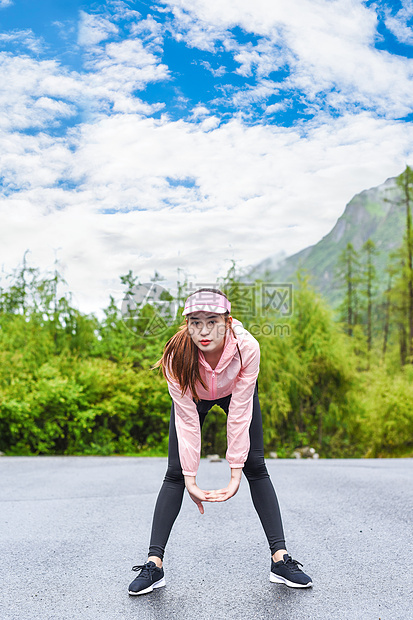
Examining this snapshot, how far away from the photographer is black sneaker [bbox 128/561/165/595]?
8.48ft

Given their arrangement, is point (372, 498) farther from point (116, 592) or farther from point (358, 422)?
point (358, 422)

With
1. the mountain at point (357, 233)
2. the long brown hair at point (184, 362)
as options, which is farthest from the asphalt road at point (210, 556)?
the mountain at point (357, 233)

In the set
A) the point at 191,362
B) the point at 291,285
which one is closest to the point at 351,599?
the point at 191,362

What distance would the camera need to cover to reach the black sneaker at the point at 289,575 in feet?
8.66

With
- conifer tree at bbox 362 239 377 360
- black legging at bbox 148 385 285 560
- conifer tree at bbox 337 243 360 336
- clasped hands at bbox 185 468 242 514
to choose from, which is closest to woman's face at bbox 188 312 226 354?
black legging at bbox 148 385 285 560

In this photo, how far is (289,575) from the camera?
2658 mm

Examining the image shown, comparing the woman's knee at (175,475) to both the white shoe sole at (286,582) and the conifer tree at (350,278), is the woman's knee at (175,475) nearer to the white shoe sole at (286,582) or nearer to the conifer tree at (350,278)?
the white shoe sole at (286,582)

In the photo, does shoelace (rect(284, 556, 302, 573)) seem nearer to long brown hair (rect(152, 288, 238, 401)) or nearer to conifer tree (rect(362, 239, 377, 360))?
long brown hair (rect(152, 288, 238, 401))

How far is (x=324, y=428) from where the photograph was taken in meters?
17.7

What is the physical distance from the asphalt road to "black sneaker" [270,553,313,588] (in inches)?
1.4

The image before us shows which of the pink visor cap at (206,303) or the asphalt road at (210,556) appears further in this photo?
the pink visor cap at (206,303)

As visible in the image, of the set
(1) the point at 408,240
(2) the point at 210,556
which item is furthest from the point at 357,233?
(2) the point at 210,556

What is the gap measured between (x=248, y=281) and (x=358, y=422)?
20.5ft

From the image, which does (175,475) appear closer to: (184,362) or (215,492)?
(215,492)
